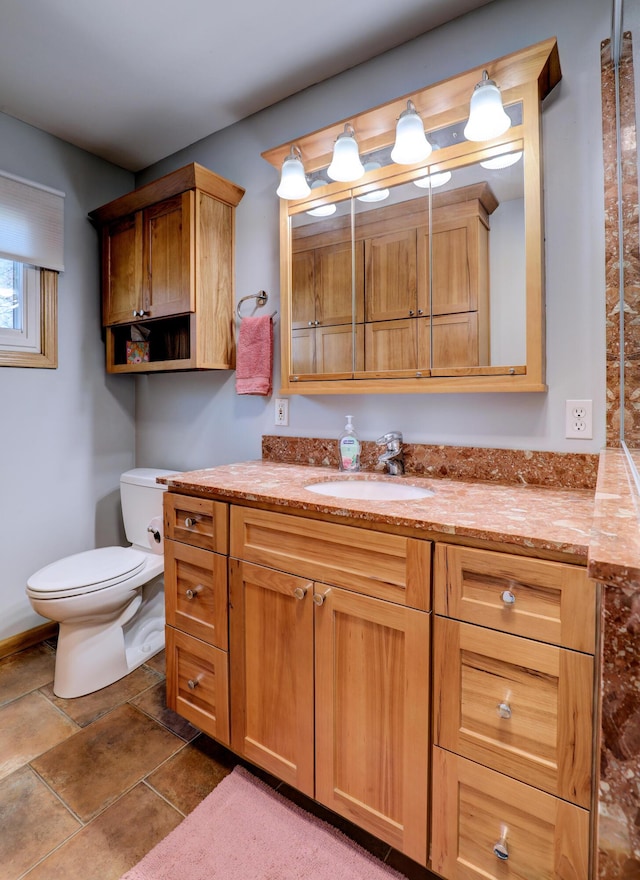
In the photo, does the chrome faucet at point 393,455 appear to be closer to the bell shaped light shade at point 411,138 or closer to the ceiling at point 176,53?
the bell shaped light shade at point 411,138

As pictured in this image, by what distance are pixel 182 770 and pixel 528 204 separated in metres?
2.01

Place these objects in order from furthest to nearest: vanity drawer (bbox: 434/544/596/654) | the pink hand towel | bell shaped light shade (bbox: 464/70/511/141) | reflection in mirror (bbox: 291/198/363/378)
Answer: the pink hand towel, reflection in mirror (bbox: 291/198/363/378), bell shaped light shade (bbox: 464/70/511/141), vanity drawer (bbox: 434/544/596/654)

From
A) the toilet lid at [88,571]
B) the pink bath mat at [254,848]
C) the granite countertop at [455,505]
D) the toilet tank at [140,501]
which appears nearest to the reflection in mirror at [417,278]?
the granite countertop at [455,505]

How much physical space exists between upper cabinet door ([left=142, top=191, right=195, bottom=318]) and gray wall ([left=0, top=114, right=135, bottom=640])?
0.46m

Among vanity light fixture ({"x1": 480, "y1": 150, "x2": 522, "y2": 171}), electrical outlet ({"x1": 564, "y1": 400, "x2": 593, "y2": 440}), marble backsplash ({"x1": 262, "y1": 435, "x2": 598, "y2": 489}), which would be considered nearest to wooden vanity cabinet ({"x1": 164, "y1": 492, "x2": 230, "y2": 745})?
marble backsplash ({"x1": 262, "y1": 435, "x2": 598, "y2": 489})

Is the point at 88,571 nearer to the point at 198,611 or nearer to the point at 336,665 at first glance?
the point at 198,611

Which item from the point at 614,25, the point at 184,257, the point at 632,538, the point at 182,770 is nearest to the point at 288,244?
the point at 184,257

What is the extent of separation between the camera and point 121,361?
2.43 m

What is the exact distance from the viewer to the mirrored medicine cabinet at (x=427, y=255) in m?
1.29

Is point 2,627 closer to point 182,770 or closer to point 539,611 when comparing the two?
point 182,770

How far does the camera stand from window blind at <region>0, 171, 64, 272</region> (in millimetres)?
1954

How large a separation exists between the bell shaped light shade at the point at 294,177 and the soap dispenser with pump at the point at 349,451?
2.89 ft

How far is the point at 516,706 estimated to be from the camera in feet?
2.85

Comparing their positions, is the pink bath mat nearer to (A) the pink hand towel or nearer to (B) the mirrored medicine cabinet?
(B) the mirrored medicine cabinet
